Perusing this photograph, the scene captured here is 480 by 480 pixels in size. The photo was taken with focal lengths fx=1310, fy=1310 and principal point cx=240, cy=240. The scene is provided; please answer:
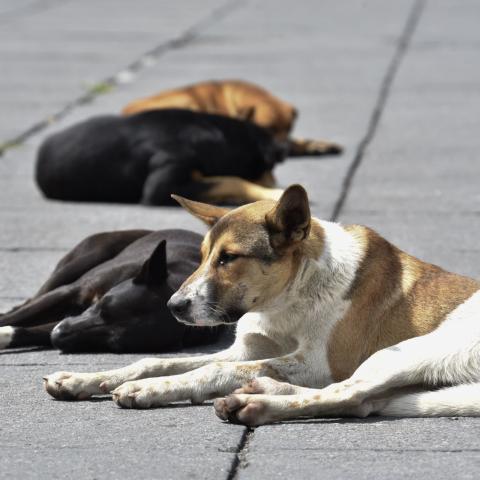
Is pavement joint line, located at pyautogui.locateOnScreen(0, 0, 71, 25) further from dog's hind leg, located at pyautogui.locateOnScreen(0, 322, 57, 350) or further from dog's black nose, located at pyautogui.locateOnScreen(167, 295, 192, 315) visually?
dog's black nose, located at pyautogui.locateOnScreen(167, 295, 192, 315)

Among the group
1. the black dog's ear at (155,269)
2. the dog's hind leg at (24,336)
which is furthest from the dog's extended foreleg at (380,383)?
the dog's hind leg at (24,336)

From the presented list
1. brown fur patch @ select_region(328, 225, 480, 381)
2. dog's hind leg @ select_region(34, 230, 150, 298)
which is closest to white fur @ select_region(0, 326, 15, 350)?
dog's hind leg @ select_region(34, 230, 150, 298)

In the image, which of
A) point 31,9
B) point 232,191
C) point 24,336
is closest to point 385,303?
point 24,336

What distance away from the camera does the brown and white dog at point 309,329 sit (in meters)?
5.55

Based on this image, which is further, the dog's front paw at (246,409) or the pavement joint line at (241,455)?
the dog's front paw at (246,409)

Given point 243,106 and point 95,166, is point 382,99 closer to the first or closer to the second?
point 243,106

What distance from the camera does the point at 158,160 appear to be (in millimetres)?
10445

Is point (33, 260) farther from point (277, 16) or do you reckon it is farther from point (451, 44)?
point (277, 16)

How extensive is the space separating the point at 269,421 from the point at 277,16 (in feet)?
64.2

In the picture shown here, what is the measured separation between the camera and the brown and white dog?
5551mm

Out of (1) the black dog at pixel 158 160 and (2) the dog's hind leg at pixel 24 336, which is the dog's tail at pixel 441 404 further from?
(1) the black dog at pixel 158 160

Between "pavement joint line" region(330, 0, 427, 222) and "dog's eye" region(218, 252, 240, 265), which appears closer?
"dog's eye" region(218, 252, 240, 265)

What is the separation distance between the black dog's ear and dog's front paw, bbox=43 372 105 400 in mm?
1070

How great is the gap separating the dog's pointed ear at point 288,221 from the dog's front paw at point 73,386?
104 centimetres
